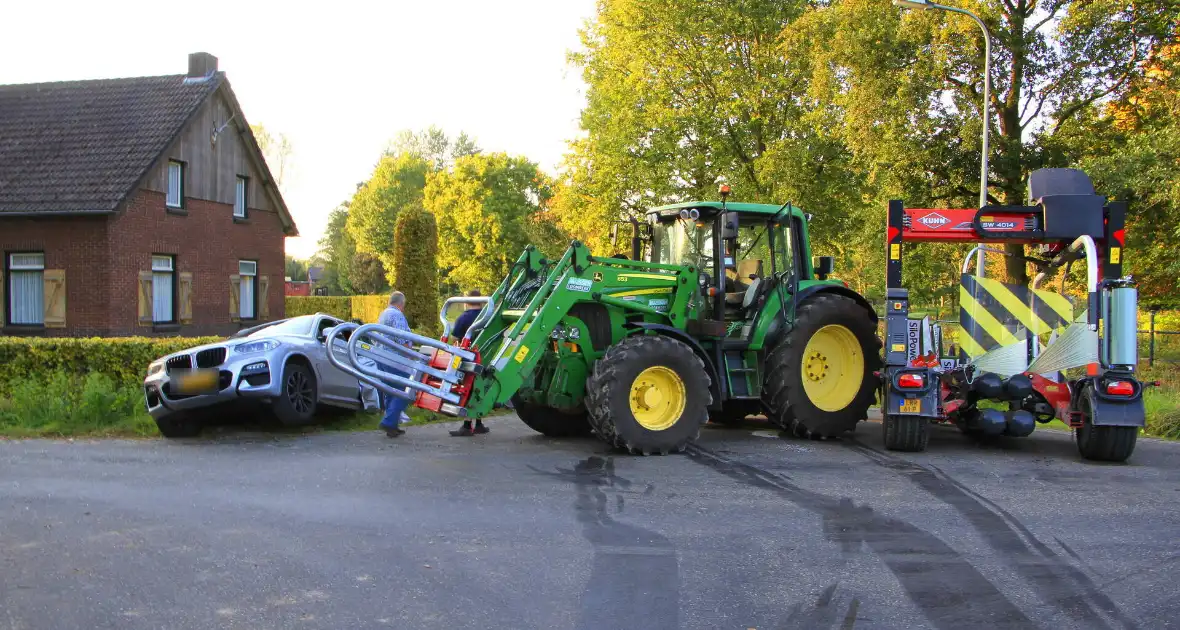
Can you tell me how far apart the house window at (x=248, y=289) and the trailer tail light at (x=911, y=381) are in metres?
21.1

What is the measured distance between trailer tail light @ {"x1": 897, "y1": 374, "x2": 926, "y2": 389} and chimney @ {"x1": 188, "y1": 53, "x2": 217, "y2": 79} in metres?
21.6

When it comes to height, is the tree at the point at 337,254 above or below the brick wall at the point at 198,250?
above

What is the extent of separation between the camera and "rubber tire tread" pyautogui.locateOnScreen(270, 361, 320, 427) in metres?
11.3

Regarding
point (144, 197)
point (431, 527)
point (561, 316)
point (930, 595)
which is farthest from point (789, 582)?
point (144, 197)

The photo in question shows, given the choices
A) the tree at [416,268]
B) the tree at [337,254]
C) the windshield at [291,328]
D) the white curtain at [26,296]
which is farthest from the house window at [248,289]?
the tree at [337,254]

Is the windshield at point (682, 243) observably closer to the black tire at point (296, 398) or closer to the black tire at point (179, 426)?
the black tire at point (296, 398)

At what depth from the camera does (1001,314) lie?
11.1 m

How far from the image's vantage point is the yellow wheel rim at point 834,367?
11.3 metres

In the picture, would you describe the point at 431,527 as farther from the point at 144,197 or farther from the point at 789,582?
the point at 144,197

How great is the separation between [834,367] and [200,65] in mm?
20745

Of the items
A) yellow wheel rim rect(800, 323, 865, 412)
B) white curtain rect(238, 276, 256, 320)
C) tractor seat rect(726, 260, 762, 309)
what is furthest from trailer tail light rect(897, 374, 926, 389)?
white curtain rect(238, 276, 256, 320)

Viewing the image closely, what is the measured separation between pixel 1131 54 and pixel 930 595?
21.6 metres

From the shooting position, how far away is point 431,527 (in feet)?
22.3

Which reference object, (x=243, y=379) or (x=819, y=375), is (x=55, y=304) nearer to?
(x=243, y=379)
